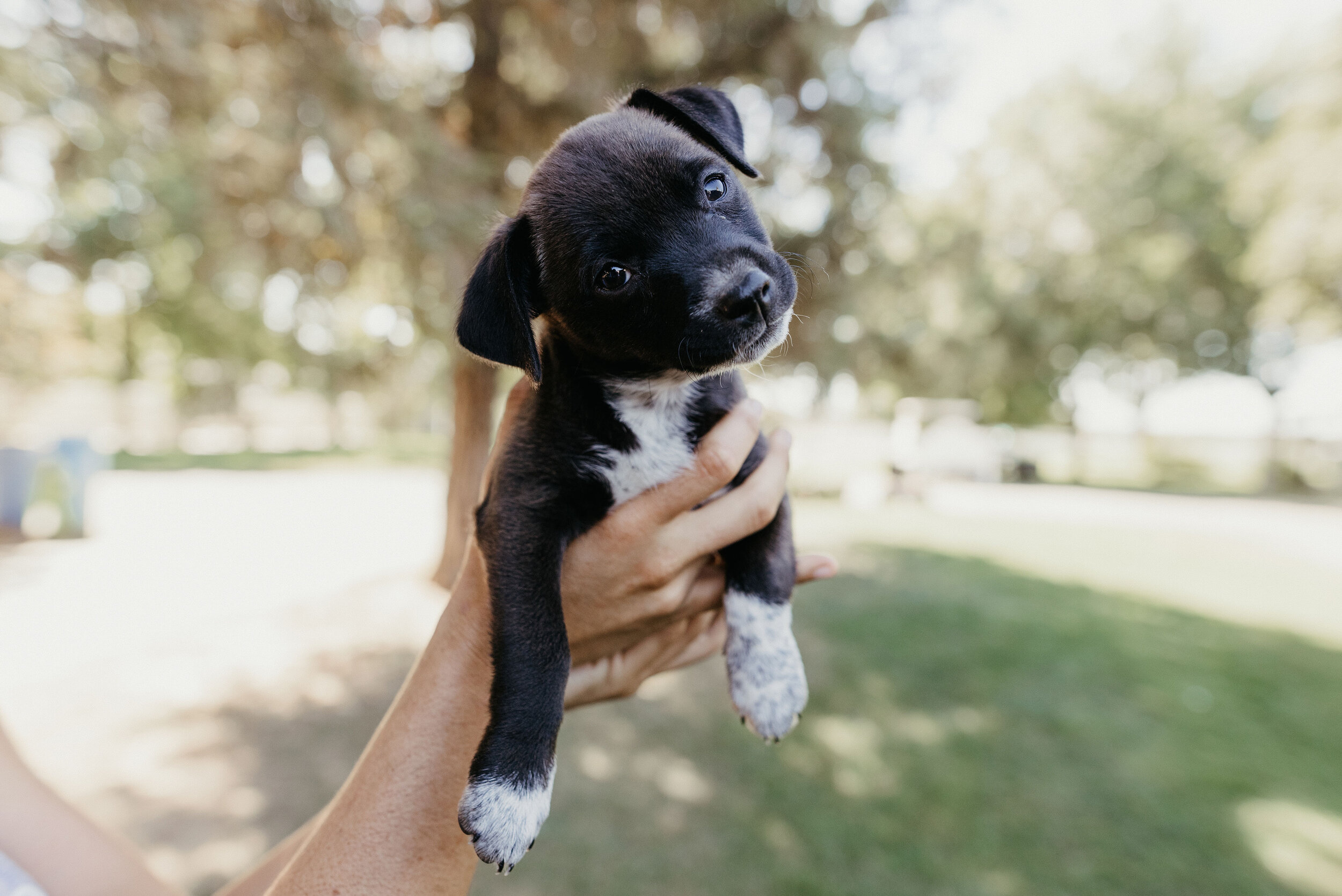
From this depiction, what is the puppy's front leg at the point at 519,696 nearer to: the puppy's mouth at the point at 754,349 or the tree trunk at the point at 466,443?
the puppy's mouth at the point at 754,349

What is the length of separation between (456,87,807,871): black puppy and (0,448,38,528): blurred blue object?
17.2m

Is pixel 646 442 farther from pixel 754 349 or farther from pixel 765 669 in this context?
pixel 765 669

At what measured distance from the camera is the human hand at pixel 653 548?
2152 mm

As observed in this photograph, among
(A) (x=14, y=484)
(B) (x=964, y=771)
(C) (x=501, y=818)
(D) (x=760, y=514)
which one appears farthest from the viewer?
(A) (x=14, y=484)

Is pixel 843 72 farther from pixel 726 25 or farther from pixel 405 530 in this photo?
pixel 405 530

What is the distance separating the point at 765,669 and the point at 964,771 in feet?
14.5

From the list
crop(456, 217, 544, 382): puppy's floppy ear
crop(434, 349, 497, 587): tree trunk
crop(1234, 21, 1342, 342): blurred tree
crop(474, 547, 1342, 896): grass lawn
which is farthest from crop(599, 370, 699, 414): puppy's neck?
crop(1234, 21, 1342, 342): blurred tree

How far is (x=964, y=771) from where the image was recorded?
18.6 feet

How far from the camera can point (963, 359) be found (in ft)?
102

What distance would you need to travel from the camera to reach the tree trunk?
8.73 meters

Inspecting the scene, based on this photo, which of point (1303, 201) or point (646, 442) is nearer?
point (646, 442)

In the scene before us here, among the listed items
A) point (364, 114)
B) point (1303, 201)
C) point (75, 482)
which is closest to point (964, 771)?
point (364, 114)

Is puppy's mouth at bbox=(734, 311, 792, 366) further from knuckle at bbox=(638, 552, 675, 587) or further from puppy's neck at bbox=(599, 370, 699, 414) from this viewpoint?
knuckle at bbox=(638, 552, 675, 587)

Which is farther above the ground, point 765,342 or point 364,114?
point 364,114
